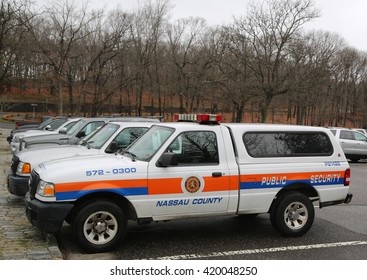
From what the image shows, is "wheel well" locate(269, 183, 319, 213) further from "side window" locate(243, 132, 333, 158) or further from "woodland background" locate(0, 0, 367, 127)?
"woodland background" locate(0, 0, 367, 127)

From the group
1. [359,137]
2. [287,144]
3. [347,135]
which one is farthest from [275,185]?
[359,137]

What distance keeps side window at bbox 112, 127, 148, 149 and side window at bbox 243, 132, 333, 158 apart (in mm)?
2948

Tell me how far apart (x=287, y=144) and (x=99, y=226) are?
125 inches

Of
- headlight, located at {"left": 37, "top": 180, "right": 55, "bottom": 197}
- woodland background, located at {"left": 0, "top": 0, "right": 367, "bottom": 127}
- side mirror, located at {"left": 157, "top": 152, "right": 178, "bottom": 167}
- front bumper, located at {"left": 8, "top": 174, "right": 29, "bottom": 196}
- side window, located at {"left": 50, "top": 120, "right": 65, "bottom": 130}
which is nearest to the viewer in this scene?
headlight, located at {"left": 37, "top": 180, "right": 55, "bottom": 197}

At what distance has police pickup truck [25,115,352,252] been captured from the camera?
512 cm

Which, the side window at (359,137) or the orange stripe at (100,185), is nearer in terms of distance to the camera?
the orange stripe at (100,185)

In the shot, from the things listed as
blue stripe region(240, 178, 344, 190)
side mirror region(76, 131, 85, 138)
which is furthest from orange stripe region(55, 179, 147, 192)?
side mirror region(76, 131, 85, 138)

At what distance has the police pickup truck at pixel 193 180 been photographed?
16.8 feet

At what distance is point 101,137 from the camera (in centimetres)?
835

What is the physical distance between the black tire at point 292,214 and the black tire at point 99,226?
237cm

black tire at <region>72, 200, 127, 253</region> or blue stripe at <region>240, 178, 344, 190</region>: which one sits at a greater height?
blue stripe at <region>240, 178, 344, 190</region>

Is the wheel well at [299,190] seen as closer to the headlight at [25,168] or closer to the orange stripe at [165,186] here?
the orange stripe at [165,186]

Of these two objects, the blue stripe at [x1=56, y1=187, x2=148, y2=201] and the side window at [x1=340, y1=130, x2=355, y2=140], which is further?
the side window at [x1=340, y1=130, x2=355, y2=140]

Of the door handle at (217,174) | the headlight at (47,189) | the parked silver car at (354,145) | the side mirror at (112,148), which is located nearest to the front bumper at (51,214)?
the headlight at (47,189)
